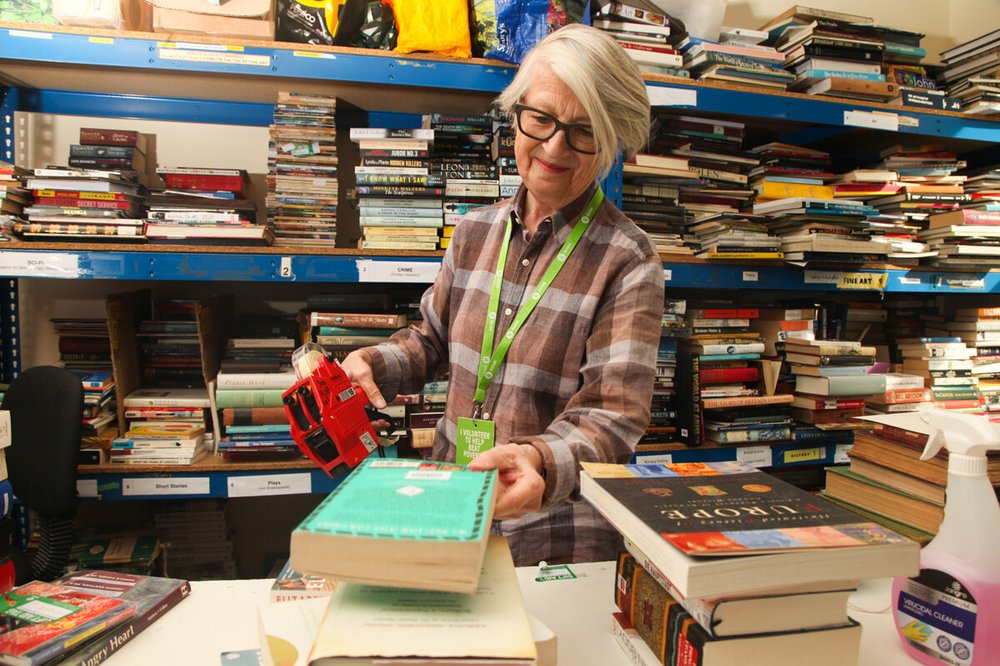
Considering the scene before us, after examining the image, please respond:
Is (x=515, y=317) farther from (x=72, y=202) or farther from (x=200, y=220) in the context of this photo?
(x=72, y=202)

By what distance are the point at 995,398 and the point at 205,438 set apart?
10.1 feet

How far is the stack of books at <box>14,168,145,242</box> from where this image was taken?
1673 mm

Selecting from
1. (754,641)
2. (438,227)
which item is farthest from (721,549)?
(438,227)

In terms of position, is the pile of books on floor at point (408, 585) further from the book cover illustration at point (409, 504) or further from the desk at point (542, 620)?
the desk at point (542, 620)

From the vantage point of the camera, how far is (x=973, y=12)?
278 cm

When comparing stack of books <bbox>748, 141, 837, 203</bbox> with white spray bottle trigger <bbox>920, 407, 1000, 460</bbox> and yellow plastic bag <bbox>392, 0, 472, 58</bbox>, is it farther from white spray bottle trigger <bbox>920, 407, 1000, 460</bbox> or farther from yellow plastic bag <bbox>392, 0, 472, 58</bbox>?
white spray bottle trigger <bbox>920, 407, 1000, 460</bbox>

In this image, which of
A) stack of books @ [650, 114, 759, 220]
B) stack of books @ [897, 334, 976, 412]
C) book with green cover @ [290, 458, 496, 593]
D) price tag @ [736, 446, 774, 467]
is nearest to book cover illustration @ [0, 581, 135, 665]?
book with green cover @ [290, 458, 496, 593]

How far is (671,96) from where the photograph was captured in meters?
1.94

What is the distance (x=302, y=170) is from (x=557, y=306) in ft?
3.63

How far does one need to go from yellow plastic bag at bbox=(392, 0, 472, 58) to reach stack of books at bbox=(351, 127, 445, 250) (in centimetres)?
25

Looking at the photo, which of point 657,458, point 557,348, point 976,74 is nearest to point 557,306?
point 557,348

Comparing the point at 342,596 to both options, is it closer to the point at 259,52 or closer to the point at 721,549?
the point at 721,549

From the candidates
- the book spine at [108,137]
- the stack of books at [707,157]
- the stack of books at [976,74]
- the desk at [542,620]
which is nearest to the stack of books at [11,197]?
the book spine at [108,137]

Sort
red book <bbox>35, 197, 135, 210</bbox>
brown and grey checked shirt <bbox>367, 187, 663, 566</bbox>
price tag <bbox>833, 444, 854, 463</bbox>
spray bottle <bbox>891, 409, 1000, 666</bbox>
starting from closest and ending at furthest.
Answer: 1. spray bottle <bbox>891, 409, 1000, 666</bbox>
2. brown and grey checked shirt <bbox>367, 187, 663, 566</bbox>
3. red book <bbox>35, 197, 135, 210</bbox>
4. price tag <bbox>833, 444, 854, 463</bbox>
